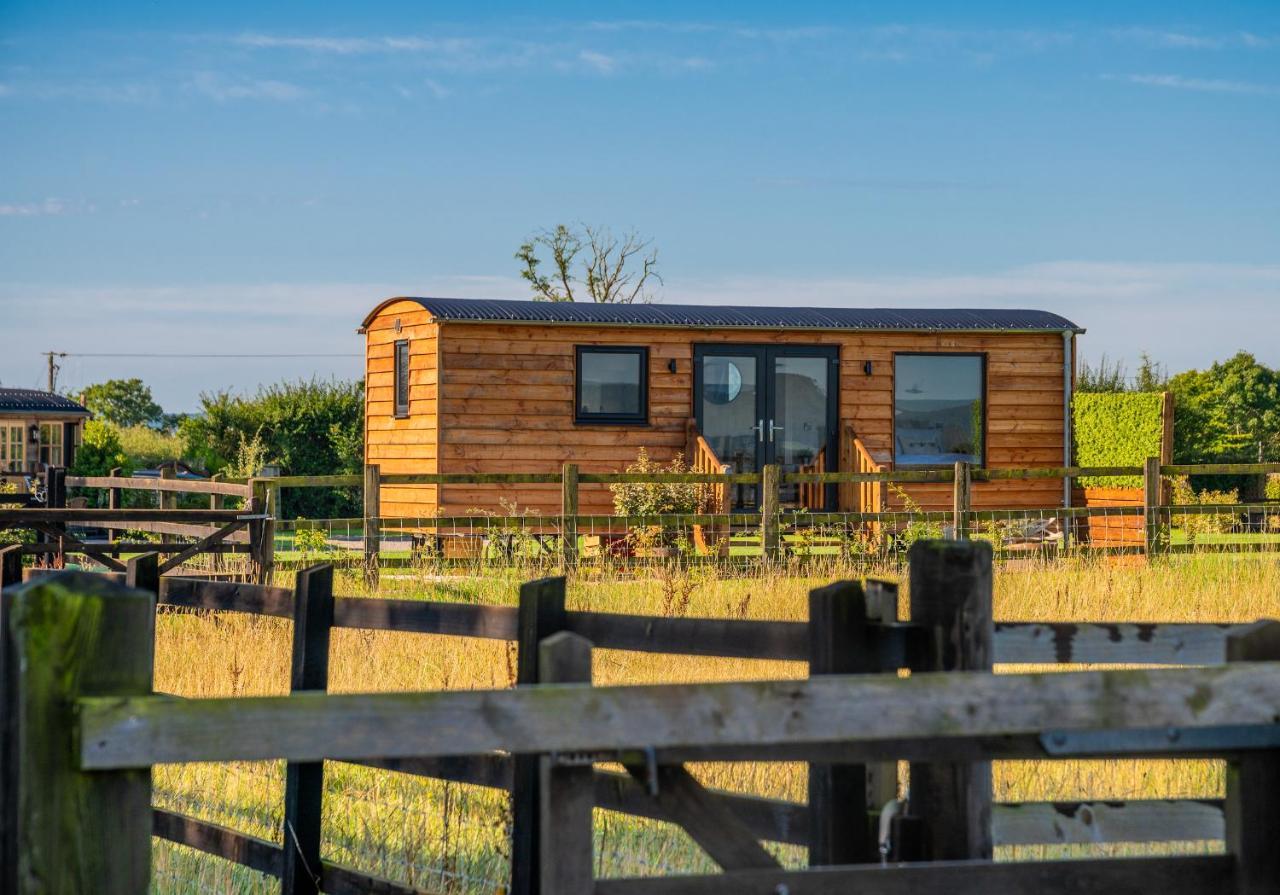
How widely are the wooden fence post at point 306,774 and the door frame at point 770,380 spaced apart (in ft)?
47.0

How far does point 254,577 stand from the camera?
41.1ft

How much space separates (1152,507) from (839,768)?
1388cm

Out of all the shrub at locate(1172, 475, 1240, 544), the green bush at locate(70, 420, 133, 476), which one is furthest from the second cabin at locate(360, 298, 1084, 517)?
the green bush at locate(70, 420, 133, 476)

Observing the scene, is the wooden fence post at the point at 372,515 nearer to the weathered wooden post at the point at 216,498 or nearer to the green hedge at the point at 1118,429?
the weathered wooden post at the point at 216,498

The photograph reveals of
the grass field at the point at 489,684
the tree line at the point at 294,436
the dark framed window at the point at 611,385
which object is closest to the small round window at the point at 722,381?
the dark framed window at the point at 611,385

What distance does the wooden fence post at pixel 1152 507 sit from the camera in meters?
15.9

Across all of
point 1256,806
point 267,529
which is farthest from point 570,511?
point 1256,806

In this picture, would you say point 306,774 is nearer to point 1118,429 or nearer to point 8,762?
point 8,762

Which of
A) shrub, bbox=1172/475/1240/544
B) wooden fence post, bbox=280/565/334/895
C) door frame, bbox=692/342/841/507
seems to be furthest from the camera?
door frame, bbox=692/342/841/507

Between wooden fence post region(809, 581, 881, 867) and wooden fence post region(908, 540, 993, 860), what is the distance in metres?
0.15

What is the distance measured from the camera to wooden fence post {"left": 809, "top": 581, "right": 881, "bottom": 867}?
3.07m

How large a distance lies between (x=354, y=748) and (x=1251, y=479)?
28941 millimetres

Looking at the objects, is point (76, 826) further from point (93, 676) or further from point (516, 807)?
point (516, 807)

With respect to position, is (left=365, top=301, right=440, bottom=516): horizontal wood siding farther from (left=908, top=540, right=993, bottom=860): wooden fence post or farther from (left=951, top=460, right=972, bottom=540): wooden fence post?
(left=908, top=540, right=993, bottom=860): wooden fence post
